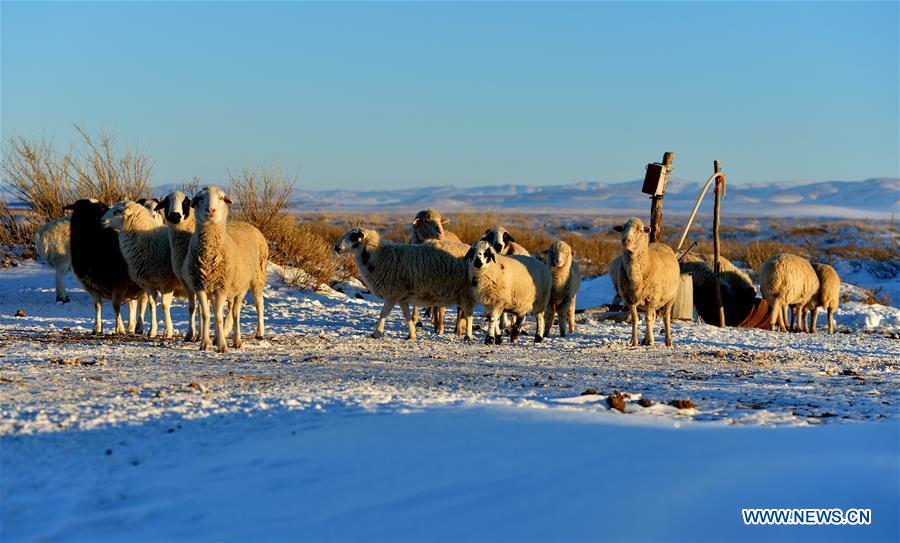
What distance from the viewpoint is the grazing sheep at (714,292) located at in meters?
19.5

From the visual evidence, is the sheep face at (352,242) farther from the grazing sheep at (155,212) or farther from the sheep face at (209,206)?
the sheep face at (209,206)

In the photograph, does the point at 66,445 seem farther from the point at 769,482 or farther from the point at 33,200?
the point at 33,200

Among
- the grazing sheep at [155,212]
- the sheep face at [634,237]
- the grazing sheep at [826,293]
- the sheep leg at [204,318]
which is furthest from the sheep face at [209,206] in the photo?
the grazing sheep at [826,293]

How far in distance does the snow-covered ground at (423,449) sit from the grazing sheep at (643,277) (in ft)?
10.5

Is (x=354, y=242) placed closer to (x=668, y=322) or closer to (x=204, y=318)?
(x=204, y=318)

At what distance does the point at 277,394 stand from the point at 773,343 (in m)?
8.93

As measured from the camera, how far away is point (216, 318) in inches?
453

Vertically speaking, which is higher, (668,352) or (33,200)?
(33,200)

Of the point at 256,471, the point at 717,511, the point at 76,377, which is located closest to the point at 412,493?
the point at 256,471

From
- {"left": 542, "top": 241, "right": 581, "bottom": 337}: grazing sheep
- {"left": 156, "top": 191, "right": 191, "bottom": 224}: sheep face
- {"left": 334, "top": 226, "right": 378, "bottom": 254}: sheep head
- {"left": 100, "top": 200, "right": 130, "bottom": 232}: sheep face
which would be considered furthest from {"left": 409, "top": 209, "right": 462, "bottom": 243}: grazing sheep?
{"left": 156, "top": 191, "right": 191, "bottom": 224}: sheep face

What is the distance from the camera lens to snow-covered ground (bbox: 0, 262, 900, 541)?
5113mm

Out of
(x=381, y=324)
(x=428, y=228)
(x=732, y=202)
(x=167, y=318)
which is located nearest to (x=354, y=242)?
(x=381, y=324)

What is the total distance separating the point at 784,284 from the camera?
1872 centimetres

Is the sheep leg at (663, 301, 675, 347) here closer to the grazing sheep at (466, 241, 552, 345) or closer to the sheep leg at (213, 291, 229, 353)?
the grazing sheep at (466, 241, 552, 345)
